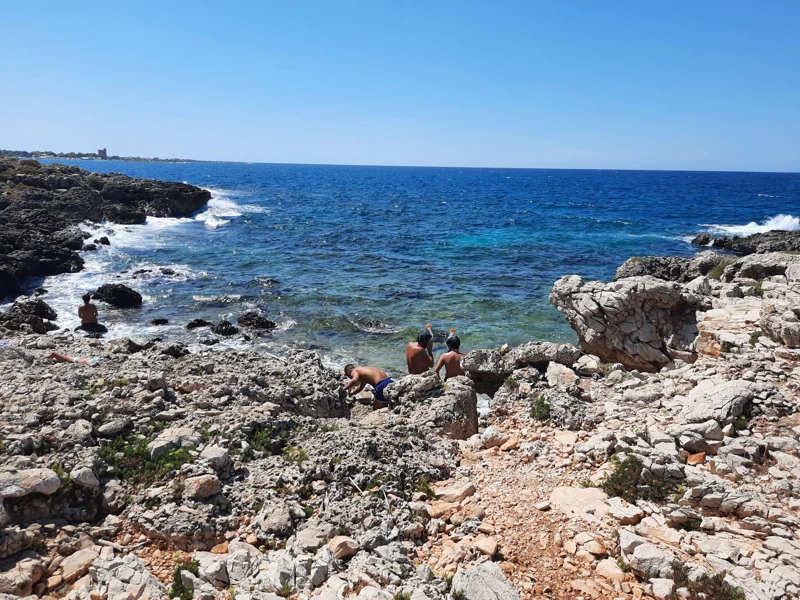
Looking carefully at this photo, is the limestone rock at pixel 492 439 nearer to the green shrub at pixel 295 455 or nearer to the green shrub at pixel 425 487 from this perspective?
the green shrub at pixel 425 487

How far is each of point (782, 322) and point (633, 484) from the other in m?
6.24

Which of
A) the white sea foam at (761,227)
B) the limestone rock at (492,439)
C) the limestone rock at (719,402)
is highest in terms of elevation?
the white sea foam at (761,227)

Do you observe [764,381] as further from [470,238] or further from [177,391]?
[470,238]

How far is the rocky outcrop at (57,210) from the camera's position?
28.2 metres

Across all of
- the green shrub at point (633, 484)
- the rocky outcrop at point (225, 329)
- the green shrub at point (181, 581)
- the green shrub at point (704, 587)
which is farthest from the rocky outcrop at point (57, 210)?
the green shrub at point (704, 587)

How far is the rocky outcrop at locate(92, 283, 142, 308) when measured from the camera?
76.7ft

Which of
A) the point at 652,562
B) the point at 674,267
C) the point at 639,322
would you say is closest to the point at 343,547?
the point at 652,562

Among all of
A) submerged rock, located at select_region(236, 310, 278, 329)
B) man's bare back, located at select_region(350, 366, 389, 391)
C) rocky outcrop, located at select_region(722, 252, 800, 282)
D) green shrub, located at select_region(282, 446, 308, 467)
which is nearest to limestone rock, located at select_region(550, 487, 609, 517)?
green shrub, located at select_region(282, 446, 308, 467)

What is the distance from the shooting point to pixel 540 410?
379 inches

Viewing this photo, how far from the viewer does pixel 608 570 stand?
552 cm

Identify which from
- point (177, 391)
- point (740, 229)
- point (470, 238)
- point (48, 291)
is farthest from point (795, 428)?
point (740, 229)

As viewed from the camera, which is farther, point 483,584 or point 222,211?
point 222,211

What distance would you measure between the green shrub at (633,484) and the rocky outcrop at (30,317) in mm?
19924

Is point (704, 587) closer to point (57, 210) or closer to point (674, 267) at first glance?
point (674, 267)
